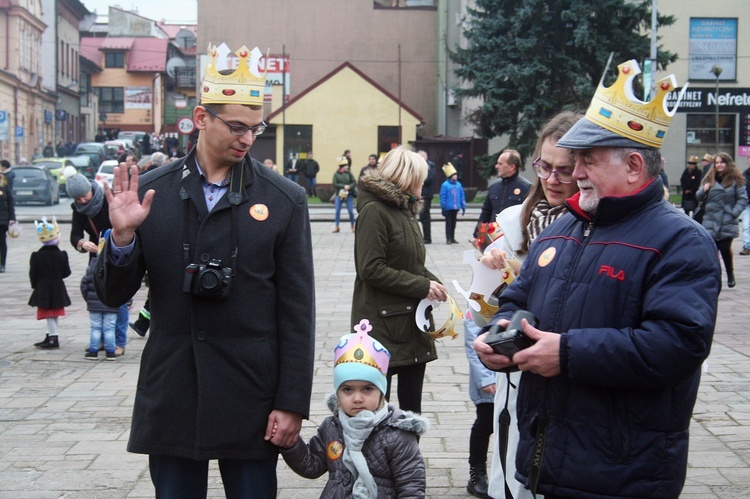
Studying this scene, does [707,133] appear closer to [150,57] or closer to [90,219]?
[90,219]

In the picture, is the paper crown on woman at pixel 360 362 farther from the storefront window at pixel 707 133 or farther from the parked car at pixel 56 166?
the parked car at pixel 56 166

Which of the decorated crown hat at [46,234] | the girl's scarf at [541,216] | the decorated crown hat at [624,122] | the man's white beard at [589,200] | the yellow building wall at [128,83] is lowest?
the decorated crown hat at [46,234]

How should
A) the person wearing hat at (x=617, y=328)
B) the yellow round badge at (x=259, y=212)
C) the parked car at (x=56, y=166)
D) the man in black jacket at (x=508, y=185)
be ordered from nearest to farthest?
the person wearing hat at (x=617, y=328)
the yellow round badge at (x=259, y=212)
the man in black jacket at (x=508, y=185)
the parked car at (x=56, y=166)

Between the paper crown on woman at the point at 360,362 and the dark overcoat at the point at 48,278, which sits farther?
the dark overcoat at the point at 48,278

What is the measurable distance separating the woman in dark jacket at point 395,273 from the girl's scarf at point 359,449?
1.20 metres

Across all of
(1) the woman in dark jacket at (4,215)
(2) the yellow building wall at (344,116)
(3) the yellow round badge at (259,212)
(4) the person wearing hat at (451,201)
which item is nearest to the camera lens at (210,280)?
(3) the yellow round badge at (259,212)

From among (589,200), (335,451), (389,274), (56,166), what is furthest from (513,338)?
(56,166)

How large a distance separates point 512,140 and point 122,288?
32.7 metres

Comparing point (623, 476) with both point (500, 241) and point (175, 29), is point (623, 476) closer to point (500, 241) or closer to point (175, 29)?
point (500, 241)

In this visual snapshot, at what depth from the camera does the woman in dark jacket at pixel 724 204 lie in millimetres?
14695

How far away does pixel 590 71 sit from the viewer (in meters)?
36.1

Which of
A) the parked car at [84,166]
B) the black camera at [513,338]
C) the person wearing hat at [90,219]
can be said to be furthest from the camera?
the parked car at [84,166]

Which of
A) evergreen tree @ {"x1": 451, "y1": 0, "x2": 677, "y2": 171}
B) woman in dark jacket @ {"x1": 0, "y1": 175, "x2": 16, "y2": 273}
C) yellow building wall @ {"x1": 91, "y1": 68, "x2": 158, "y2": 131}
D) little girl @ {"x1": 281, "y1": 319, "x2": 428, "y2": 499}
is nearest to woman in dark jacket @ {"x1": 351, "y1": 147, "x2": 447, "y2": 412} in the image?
little girl @ {"x1": 281, "y1": 319, "x2": 428, "y2": 499}

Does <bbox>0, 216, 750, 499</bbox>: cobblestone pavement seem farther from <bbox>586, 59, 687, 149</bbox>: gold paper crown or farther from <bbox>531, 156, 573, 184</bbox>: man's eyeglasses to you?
<bbox>586, 59, 687, 149</bbox>: gold paper crown
